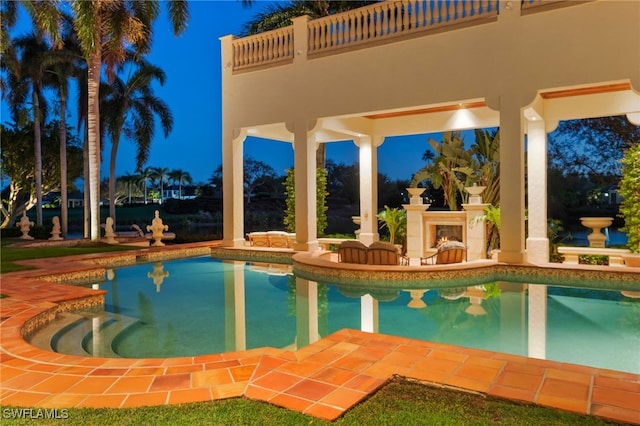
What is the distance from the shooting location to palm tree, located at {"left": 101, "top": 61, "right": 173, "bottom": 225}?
2328 cm

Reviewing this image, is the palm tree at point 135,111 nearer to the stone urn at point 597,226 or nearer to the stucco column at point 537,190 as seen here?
the stucco column at point 537,190

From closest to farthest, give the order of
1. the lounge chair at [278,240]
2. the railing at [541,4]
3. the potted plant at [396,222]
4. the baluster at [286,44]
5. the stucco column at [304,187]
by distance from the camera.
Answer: the railing at [541,4]
the stucco column at [304,187]
the baluster at [286,44]
the potted plant at [396,222]
the lounge chair at [278,240]

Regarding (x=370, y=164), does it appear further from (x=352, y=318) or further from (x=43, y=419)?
(x=43, y=419)

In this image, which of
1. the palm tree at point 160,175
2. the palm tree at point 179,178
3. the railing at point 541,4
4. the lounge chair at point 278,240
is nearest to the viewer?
the railing at point 541,4

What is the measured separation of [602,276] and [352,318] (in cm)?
634

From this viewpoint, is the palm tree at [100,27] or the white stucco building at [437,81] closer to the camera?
the white stucco building at [437,81]

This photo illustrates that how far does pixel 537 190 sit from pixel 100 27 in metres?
15.7

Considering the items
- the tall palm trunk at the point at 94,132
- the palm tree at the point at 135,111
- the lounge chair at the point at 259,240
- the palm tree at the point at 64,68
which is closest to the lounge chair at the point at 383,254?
the lounge chair at the point at 259,240

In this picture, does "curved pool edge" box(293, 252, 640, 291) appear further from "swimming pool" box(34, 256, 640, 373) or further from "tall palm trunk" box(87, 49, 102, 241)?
"tall palm trunk" box(87, 49, 102, 241)

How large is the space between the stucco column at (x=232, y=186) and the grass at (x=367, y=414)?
1284 centimetres

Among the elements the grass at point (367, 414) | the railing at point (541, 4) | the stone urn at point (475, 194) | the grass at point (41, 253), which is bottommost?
the grass at point (367, 414)

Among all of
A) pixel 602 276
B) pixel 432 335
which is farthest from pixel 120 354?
pixel 602 276

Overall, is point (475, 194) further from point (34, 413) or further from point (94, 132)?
point (94, 132)

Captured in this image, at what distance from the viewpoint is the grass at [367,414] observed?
3.17 meters
